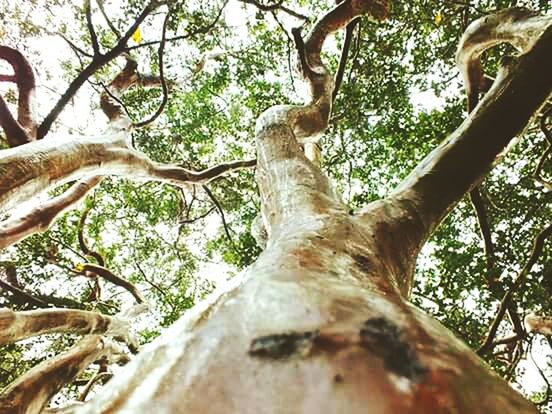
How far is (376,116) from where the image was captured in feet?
23.2

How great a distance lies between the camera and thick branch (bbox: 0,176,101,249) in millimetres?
4621

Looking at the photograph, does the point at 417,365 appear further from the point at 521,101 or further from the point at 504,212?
the point at 504,212

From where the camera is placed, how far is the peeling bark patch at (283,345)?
91 centimetres

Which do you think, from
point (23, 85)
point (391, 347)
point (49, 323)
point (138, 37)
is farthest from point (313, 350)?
point (138, 37)

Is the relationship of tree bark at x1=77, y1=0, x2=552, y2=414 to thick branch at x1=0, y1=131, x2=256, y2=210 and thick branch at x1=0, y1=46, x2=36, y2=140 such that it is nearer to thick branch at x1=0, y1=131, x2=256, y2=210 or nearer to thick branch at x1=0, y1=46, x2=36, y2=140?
thick branch at x1=0, y1=131, x2=256, y2=210

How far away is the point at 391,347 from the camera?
93cm

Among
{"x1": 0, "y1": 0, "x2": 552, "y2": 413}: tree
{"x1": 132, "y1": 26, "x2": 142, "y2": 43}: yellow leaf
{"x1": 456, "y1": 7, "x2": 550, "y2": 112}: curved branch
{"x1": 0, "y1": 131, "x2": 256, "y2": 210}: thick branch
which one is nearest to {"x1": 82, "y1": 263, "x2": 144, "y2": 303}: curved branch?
{"x1": 0, "y1": 0, "x2": 552, "y2": 413}: tree

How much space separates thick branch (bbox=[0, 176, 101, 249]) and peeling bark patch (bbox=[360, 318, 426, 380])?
4488 millimetres

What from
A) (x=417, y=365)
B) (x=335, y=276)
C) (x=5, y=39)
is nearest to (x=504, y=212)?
(x=335, y=276)

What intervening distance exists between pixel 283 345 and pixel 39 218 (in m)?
4.96

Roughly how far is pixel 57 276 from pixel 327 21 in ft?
19.5

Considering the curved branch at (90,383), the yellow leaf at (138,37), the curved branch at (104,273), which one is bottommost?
the curved branch at (90,383)

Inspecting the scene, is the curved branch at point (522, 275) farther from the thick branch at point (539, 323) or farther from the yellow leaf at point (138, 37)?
the yellow leaf at point (138, 37)

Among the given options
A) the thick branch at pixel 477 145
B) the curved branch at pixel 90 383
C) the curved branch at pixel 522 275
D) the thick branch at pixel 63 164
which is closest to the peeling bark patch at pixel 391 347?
the thick branch at pixel 477 145
